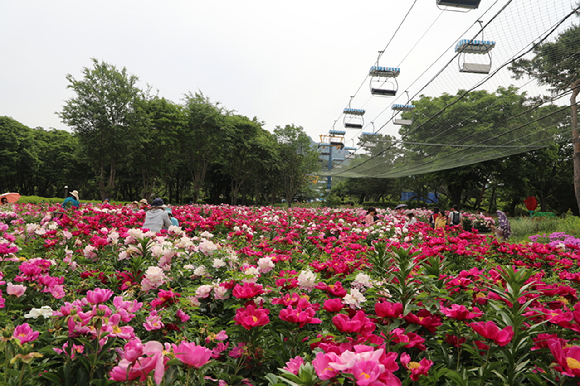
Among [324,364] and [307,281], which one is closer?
[324,364]

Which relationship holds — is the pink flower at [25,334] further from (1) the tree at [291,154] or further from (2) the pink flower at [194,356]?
(1) the tree at [291,154]

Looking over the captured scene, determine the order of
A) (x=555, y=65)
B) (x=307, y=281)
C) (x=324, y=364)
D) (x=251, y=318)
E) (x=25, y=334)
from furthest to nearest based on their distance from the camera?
(x=555, y=65) → (x=307, y=281) → (x=251, y=318) → (x=25, y=334) → (x=324, y=364)

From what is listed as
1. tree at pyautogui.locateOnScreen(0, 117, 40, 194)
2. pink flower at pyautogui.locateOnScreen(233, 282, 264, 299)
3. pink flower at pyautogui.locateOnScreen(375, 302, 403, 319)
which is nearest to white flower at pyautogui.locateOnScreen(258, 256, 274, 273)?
pink flower at pyautogui.locateOnScreen(233, 282, 264, 299)

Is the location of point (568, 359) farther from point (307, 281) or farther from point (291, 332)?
point (307, 281)

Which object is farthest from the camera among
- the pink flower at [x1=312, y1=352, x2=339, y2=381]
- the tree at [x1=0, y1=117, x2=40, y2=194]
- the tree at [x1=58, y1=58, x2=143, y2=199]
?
the tree at [x1=0, y1=117, x2=40, y2=194]

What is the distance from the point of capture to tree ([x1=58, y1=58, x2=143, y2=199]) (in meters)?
21.7

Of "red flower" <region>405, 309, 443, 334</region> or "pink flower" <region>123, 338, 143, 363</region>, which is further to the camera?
"red flower" <region>405, 309, 443, 334</region>

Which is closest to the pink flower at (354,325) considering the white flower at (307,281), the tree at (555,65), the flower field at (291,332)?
the flower field at (291,332)

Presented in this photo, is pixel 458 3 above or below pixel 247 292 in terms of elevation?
above

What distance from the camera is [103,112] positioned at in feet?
72.4

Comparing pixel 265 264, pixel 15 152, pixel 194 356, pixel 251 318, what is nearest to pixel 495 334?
pixel 251 318

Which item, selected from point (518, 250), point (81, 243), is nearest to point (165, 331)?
point (81, 243)

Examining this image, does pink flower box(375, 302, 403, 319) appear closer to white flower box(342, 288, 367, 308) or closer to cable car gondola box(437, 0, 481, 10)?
white flower box(342, 288, 367, 308)

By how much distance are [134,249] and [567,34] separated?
8.99 m
